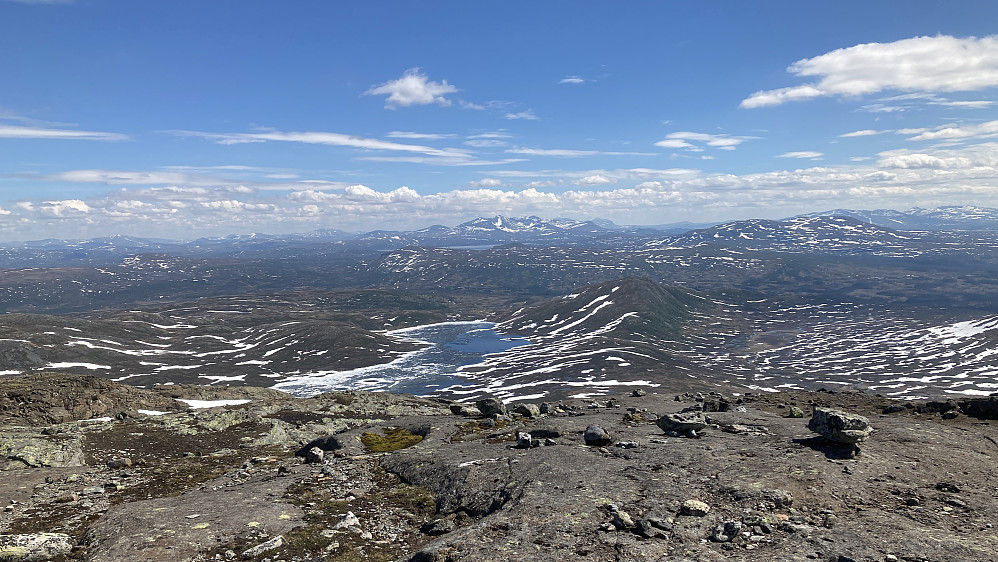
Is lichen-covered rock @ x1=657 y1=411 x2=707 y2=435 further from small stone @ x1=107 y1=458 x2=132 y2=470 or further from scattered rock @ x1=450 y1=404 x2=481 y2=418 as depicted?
small stone @ x1=107 y1=458 x2=132 y2=470

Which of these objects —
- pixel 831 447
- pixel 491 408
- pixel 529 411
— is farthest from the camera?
pixel 491 408

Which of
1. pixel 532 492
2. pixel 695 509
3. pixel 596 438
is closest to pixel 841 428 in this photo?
pixel 695 509

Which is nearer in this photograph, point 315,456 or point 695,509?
point 695,509

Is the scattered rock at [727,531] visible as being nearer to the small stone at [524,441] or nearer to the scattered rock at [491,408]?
the small stone at [524,441]

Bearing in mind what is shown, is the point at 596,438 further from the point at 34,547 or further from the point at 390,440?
the point at 34,547

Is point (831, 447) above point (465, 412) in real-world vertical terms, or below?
above

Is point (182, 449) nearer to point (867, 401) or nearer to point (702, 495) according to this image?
point (702, 495)

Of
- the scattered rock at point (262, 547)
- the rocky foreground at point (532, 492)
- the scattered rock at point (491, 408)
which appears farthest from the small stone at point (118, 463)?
the scattered rock at point (491, 408)
